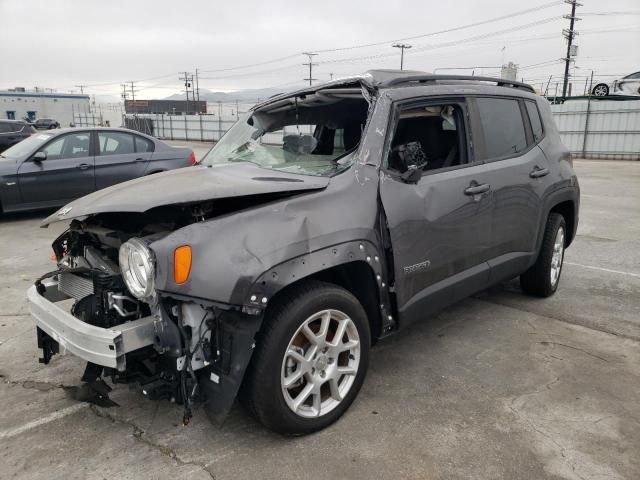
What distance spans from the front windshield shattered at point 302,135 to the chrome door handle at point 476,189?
0.86 metres

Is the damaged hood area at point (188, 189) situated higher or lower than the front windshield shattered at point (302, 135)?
lower

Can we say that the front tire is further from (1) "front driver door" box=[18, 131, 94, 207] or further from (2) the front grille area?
(1) "front driver door" box=[18, 131, 94, 207]

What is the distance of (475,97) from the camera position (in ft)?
12.8

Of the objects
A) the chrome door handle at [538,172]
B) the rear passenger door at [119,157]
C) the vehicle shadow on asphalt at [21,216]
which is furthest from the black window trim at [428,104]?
the vehicle shadow on asphalt at [21,216]

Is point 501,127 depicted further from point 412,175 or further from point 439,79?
point 412,175

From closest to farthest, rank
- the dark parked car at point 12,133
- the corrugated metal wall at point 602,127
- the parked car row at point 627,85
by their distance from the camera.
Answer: the dark parked car at point 12,133 → the corrugated metal wall at point 602,127 → the parked car row at point 627,85

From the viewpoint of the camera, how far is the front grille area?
9.39 ft

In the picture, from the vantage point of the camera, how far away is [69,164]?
869 centimetres

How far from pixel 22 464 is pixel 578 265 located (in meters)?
5.85

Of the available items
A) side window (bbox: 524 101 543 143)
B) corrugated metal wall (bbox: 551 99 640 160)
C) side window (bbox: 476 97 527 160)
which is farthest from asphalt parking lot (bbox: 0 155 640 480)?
corrugated metal wall (bbox: 551 99 640 160)

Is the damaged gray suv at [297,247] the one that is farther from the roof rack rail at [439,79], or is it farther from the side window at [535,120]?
the side window at [535,120]

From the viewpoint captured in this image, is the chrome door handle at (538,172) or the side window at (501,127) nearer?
the side window at (501,127)

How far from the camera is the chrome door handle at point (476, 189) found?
3582mm

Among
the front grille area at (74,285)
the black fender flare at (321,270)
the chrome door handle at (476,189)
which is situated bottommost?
the front grille area at (74,285)
